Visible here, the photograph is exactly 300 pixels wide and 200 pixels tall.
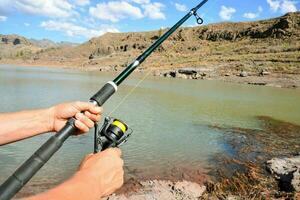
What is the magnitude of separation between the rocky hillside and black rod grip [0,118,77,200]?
175ft

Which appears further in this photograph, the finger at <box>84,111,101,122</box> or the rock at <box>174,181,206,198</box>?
the rock at <box>174,181,206,198</box>

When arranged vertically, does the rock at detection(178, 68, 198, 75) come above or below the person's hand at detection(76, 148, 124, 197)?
below

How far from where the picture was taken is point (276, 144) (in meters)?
14.4

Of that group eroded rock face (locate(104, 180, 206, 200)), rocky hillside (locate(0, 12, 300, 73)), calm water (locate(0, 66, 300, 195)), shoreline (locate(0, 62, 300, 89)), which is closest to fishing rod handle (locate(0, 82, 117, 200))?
eroded rock face (locate(104, 180, 206, 200))

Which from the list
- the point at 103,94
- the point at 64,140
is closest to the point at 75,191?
the point at 64,140

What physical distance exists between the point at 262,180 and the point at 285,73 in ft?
151

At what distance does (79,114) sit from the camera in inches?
114

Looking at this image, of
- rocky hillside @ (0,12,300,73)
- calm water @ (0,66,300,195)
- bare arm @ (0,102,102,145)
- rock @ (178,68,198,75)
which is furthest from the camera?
rocky hillside @ (0,12,300,73)

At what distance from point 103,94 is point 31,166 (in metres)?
1.01

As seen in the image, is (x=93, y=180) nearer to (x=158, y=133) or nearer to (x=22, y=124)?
(x=22, y=124)

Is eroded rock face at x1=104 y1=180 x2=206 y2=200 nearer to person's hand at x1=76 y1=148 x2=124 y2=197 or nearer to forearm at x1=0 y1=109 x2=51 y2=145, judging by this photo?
forearm at x1=0 y1=109 x2=51 y2=145

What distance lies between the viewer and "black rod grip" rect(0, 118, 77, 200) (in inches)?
87.0

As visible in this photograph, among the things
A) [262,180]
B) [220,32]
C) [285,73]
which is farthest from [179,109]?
[220,32]

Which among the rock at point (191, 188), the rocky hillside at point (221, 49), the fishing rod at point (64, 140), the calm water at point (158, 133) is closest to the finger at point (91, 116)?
the fishing rod at point (64, 140)
